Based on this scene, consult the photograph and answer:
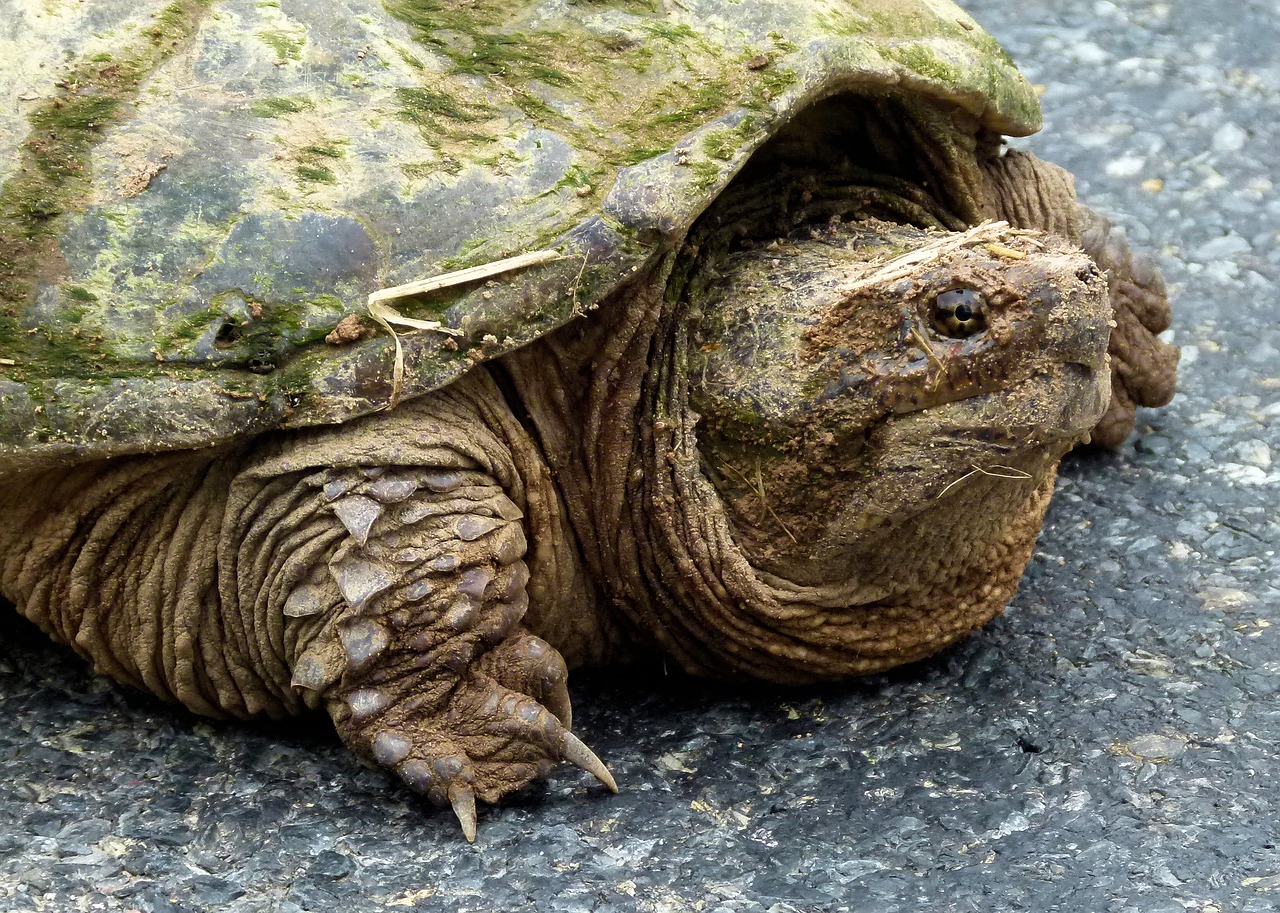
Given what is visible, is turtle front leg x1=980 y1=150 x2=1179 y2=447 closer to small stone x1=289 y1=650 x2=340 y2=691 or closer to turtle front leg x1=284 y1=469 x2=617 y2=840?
turtle front leg x1=284 y1=469 x2=617 y2=840

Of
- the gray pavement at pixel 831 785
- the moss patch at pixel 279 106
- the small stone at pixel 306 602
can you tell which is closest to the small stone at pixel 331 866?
the gray pavement at pixel 831 785

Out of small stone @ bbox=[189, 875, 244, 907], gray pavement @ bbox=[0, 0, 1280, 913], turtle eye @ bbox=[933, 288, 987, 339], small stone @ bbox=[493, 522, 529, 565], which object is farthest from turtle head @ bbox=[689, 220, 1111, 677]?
small stone @ bbox=[189, 875, 244, 907]

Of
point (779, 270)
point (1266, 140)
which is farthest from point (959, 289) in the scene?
point (1266, 140)

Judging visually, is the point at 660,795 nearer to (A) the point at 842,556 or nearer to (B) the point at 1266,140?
(A) the point at 842,556

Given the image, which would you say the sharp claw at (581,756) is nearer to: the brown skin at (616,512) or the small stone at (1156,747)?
the brown skin at (616,512)

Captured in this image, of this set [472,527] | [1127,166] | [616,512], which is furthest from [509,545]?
[1127,166]

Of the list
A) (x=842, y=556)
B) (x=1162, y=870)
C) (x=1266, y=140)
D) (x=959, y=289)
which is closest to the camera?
(x=1162, y=870)
